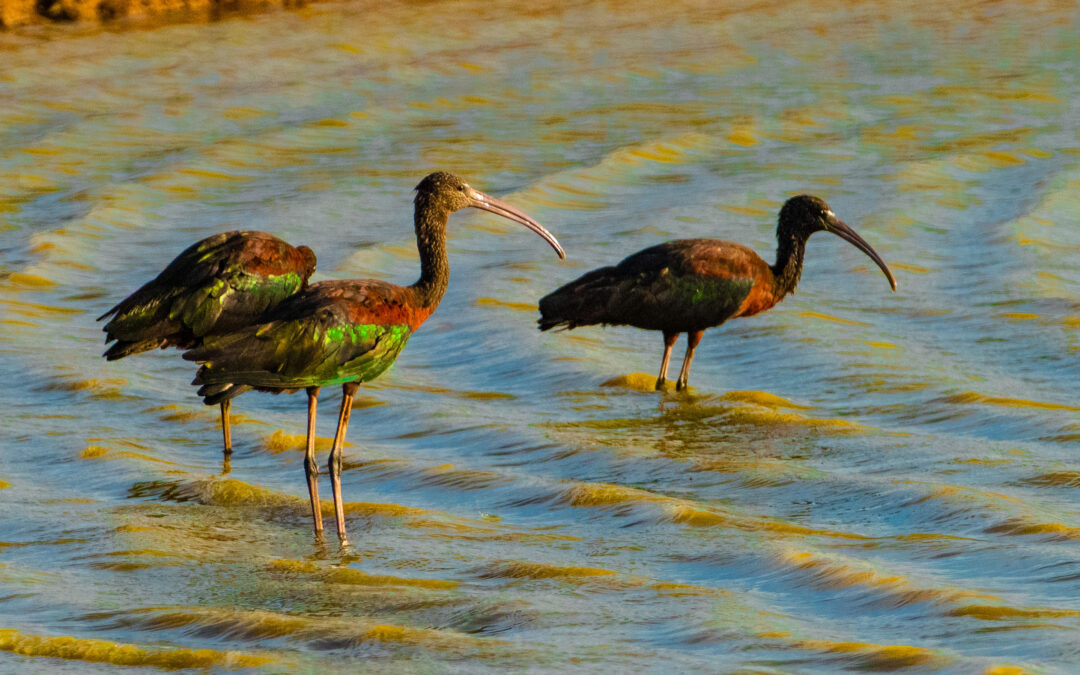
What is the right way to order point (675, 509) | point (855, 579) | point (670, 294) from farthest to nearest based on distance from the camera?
point (670, 294)
point (675, 509)
point (855, 579)

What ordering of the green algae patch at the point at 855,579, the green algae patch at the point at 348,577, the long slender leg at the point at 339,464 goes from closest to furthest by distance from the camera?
the green algae patch at the point at 855,579
the green algae patch at the point at 348,577
the long slender leg at the point at 339,464

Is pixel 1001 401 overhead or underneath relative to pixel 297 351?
underneath

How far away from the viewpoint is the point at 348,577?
7.18m

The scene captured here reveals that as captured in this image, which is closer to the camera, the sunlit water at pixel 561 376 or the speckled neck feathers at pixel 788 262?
the sunlit water at pixel 561 376

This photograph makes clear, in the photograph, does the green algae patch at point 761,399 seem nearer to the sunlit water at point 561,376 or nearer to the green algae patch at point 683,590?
the sunlit water at point 561,376

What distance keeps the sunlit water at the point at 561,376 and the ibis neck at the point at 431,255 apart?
34.7 inches

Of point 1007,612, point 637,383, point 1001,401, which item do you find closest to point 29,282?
point 637,383

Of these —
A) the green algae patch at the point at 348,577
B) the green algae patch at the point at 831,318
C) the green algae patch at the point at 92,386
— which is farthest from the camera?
the green algae patch at the point at 831,318

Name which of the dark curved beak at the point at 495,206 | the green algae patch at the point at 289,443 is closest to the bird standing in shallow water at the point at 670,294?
the dark curved beak at the point at 495,206

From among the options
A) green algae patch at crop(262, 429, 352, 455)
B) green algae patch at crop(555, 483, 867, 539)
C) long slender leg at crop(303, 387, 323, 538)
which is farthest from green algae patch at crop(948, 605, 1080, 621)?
green algae patch at crop(262, 429, 352, 455)

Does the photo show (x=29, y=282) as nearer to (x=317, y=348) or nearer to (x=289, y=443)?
(x=289, y=443)

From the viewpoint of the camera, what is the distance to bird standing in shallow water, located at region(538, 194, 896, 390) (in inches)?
413

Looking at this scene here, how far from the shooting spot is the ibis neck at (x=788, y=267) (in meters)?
11.1

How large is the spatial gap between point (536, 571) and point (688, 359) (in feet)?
11.8
